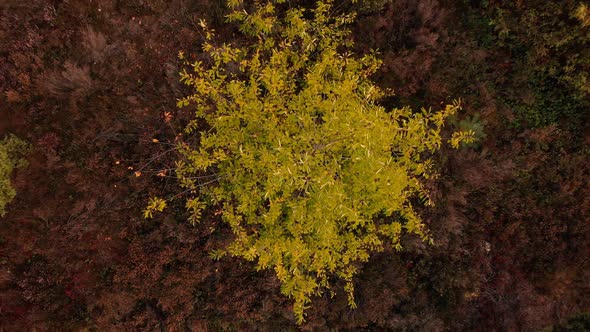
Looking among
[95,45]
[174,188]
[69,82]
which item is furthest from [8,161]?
[174,188]

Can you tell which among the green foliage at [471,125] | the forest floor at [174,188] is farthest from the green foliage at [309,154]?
the green foliage at [471,125]

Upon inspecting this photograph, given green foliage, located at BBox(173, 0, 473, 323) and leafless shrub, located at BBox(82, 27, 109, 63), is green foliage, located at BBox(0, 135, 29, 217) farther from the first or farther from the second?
green foliage, located at BBox(173, 0, 473, 323)

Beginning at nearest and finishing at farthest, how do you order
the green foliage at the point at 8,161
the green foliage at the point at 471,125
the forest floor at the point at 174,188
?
the green foliage at the point at 8,161 → the forest floor at the point at 174,188 → the green foliage at the point at 471,125

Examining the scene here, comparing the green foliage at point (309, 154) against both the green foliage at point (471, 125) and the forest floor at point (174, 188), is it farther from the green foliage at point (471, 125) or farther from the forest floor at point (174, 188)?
the green foliage at point (471, 125)

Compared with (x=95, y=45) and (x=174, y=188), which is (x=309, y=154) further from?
(x=95, y=45)

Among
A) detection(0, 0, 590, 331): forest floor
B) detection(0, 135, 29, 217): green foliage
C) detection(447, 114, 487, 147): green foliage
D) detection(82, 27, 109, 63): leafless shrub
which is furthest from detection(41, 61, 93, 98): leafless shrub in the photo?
detection(447, 114, 487, 147): green foliage

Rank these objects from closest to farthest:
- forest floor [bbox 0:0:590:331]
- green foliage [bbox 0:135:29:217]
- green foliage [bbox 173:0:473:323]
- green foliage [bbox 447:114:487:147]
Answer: green foliage [bbox 173:0:473:323], green foliage [bbox 0:135:29:217], forest floor [bbox 0:0:590:331], green foliage [bbox 447:114:487:147]

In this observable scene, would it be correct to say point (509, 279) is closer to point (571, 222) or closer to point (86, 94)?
point (571, 222)
